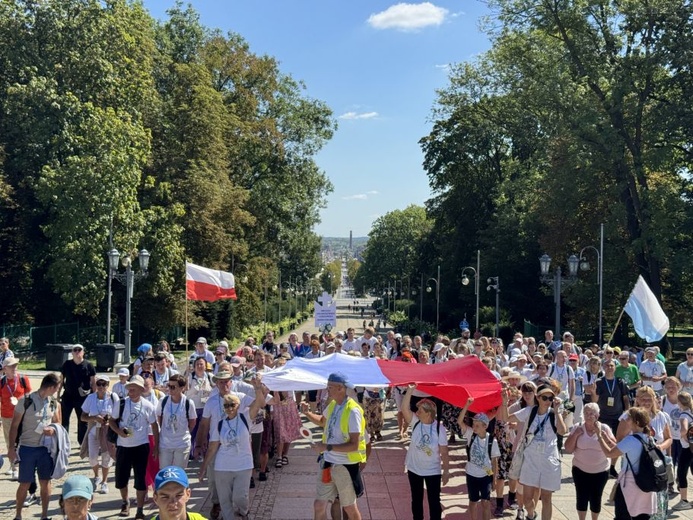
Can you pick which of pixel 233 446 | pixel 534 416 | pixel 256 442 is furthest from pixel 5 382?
pixel 534 416

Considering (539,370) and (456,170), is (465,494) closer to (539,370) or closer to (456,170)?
(539,370)

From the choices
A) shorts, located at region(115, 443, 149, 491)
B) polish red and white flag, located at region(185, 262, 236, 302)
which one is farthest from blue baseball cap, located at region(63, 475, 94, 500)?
polish red and white flag, located at region(185, 262, 236, 302)

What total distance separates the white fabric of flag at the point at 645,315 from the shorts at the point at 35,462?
33.8 feet

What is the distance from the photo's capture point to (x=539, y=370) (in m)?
11.8

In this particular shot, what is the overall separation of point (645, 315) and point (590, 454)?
6575 mm

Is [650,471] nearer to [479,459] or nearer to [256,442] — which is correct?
[479,459]

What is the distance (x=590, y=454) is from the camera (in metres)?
7.87

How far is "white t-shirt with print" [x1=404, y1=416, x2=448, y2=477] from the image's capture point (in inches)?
301

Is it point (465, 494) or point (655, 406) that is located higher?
point (655, 406)

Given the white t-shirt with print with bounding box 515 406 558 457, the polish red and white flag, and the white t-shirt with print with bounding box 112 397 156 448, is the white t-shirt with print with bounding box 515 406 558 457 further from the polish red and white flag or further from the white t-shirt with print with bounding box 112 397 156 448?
the polish red and white flag

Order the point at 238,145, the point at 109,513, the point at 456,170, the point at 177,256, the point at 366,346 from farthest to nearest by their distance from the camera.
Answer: the point at 456,170 → the point at 238,145 → the point at 177,256 → the point at 366,346 → the point at 109,513

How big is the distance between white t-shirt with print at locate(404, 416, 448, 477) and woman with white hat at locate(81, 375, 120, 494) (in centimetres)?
393

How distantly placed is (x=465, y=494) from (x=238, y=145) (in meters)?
35.9

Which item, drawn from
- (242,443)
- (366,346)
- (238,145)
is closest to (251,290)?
(238,145)
